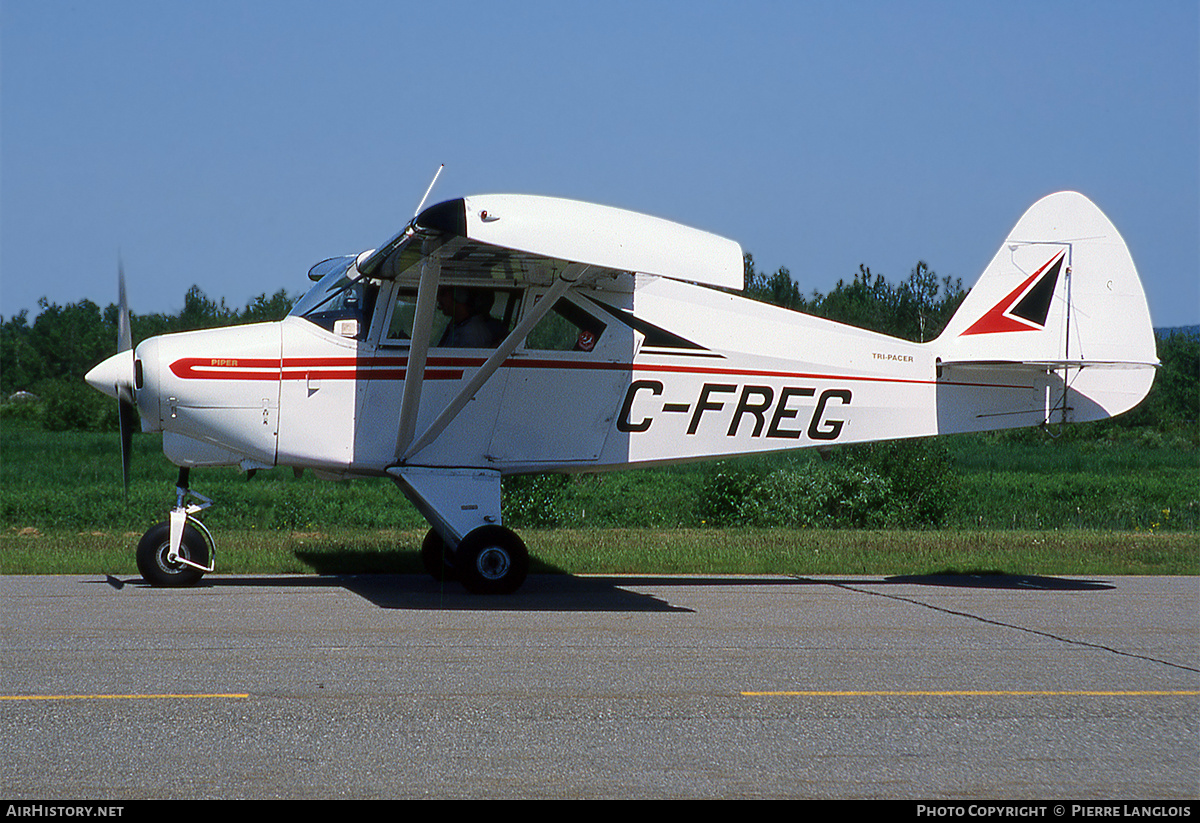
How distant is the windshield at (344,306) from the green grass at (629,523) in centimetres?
267

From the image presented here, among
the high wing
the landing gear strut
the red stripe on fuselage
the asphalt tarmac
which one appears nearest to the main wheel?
the asphalt tarmac

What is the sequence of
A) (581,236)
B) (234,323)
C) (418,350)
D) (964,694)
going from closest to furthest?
(964,694), (581,236), (418,350), (234,323)

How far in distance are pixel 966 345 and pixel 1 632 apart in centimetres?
870

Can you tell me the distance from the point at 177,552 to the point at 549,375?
3.56 meters

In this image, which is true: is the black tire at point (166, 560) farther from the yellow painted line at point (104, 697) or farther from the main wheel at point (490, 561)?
the yellow painted line at point (104, 697)

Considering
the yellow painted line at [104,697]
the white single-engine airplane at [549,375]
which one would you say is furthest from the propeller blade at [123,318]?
the yellow painted line at [104,697]

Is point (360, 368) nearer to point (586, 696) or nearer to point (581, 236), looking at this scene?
point (581, 236)

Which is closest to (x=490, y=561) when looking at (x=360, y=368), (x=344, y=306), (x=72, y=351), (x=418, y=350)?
(x=418, y=350)

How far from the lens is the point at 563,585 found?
33.6 ft

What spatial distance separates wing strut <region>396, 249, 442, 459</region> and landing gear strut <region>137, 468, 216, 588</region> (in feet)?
5.89

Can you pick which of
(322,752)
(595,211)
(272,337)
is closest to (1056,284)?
(595,211)

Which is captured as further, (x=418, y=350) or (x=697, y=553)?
(x=697, y=553)

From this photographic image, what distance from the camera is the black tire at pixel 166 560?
948cm

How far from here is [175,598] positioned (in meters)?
8.77
